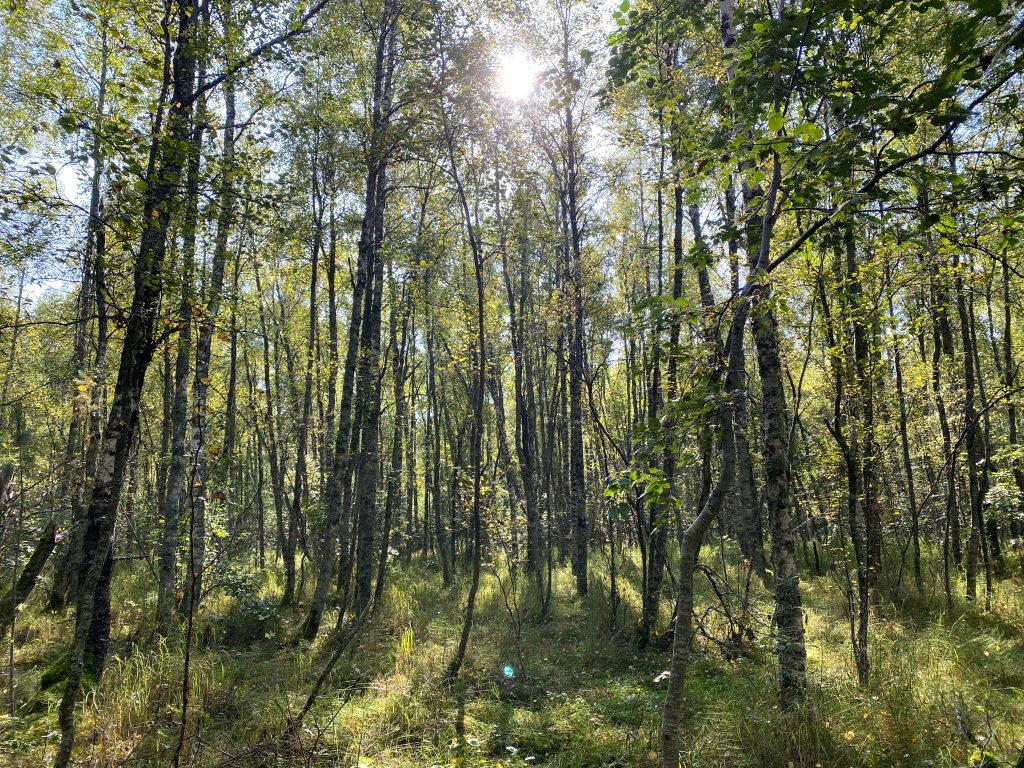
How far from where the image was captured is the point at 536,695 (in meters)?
6.70

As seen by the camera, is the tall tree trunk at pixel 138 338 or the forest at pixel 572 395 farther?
the tall tree trunk at pixel 138 338

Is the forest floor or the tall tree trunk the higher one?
the tall tree trunk

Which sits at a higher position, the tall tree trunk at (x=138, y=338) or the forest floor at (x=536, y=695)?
the tall tree trunk at (x=138, y=338)

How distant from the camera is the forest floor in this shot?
13.3 ft

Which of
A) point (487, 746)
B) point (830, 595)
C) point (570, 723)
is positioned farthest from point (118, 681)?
point (830, 595)

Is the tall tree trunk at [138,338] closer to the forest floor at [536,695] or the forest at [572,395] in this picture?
the forest at [572,395]

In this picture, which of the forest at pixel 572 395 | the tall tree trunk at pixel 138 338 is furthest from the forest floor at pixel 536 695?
the tall tree trunk at pixel 138 338

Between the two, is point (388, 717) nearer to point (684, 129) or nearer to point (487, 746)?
point (487, 746)

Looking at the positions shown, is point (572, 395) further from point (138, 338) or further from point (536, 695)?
point (138, 338)

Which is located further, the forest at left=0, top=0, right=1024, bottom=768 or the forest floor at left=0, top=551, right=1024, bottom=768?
the forest floor at left=0, top=551, right=1024, bottom=768

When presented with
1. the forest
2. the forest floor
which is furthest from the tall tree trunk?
the forest floor

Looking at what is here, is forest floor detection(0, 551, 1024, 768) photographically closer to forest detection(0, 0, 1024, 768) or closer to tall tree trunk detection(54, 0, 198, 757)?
forest detection(0, 0, 1024, 768)

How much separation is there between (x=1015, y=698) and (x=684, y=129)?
5.97m

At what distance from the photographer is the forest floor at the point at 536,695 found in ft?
13.3
